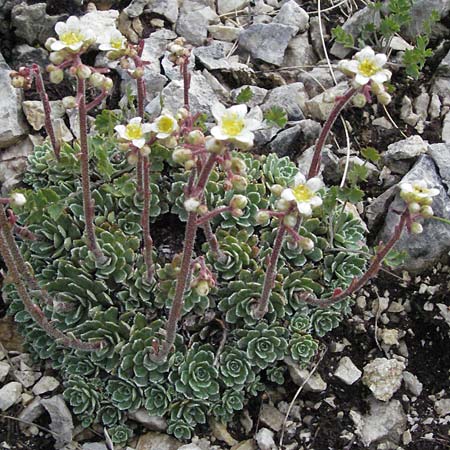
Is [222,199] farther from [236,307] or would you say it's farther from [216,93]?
[216,93]

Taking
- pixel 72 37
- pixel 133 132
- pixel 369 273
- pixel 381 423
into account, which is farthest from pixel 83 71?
pixel 381 423

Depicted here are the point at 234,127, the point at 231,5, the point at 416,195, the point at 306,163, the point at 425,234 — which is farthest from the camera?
the point at 231,5

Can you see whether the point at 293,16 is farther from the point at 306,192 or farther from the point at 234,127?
the point at 234,127

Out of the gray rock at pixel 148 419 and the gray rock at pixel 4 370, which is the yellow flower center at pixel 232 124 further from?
the gray rock at pixel 4 370

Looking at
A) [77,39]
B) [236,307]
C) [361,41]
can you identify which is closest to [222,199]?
[236,307]

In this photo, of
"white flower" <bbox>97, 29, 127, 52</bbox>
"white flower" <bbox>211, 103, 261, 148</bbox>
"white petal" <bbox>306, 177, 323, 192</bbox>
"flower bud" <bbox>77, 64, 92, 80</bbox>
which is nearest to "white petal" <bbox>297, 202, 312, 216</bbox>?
"white petal" <bbox>306, 177, 323, 192</bbox>

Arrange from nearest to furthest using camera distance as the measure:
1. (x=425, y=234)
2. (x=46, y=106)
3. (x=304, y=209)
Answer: (x=304, y=209), (x=46, y=106), (x=425, y=234)

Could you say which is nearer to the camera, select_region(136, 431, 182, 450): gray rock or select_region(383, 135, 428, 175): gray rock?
select_region(136, 431, 182, 450): gray rock

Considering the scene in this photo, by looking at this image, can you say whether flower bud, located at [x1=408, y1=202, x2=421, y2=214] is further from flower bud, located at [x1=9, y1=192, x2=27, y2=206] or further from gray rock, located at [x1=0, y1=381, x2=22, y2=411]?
gray rock, located at [x1=0, y1=381, x2=22, y2=411]
